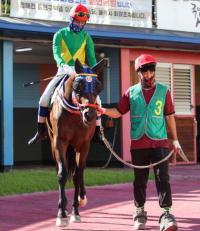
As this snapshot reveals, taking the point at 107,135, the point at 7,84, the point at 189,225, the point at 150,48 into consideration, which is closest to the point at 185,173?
the point at 107,135

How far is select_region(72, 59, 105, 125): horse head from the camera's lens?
7.81m

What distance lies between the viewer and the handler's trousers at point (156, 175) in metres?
7.77

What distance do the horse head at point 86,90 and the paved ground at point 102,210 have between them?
5.30 ft

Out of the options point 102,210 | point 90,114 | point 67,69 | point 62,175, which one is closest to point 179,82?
point 102,210

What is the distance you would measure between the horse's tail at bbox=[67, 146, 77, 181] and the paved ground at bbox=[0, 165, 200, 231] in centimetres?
71

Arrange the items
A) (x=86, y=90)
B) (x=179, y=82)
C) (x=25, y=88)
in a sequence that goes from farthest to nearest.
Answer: (x=25, y=88), (x=179, y=82), (x=86, y=90)

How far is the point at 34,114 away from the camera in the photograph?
2059 cm

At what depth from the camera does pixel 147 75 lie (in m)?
7.77

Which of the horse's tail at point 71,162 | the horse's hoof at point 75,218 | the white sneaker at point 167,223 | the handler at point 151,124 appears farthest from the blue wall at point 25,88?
the white sneaker at point 167,223

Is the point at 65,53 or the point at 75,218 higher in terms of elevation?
the point at 65,53

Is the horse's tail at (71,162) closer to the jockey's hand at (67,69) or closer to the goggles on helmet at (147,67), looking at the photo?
the jockey's hand at (67,69)

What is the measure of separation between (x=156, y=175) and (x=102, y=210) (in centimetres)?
231

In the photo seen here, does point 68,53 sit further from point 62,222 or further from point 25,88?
point 25,88

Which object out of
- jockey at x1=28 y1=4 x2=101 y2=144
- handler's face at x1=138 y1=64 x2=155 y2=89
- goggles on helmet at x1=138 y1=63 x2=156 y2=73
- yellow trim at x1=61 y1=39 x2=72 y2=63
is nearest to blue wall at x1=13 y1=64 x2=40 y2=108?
jockey at x1=28 y1=4 x2=101 y2=144
